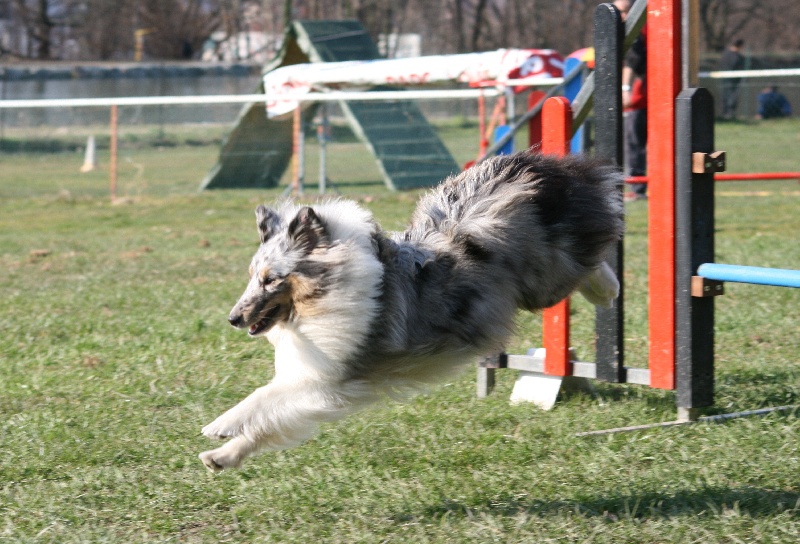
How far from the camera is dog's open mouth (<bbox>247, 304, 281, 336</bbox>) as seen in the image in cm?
381

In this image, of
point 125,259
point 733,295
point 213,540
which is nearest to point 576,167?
point 213,540

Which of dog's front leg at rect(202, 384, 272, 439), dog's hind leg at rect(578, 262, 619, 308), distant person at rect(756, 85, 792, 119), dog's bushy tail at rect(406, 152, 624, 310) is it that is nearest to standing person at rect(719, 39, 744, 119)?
distant person at rect(756, 85, 792, 119)

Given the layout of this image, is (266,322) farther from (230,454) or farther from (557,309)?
(557,309)

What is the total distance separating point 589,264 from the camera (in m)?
4.43

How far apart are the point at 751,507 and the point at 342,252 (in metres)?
1.77

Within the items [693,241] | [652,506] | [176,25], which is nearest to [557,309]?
[693,241]

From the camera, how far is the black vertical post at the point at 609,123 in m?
4.59

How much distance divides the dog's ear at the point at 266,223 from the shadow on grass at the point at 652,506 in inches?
48.7

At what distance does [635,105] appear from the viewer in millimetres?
12305

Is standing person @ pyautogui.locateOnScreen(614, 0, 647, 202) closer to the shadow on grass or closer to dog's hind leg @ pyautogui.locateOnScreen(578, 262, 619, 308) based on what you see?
dog's hind leg @ pyautogui.locateOnScreen(578, 262, 619, 308)

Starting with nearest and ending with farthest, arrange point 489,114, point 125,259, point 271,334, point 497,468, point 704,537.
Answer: point 704,537 → point 271,334 → point 497,468 → point 125,259 → point 489,114

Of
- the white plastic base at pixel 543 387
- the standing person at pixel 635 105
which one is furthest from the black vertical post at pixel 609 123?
the standing person at pixel 635 105

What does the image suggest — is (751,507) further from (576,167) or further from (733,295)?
(733,295)

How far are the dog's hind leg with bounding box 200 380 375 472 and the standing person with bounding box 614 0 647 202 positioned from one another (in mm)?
8891
